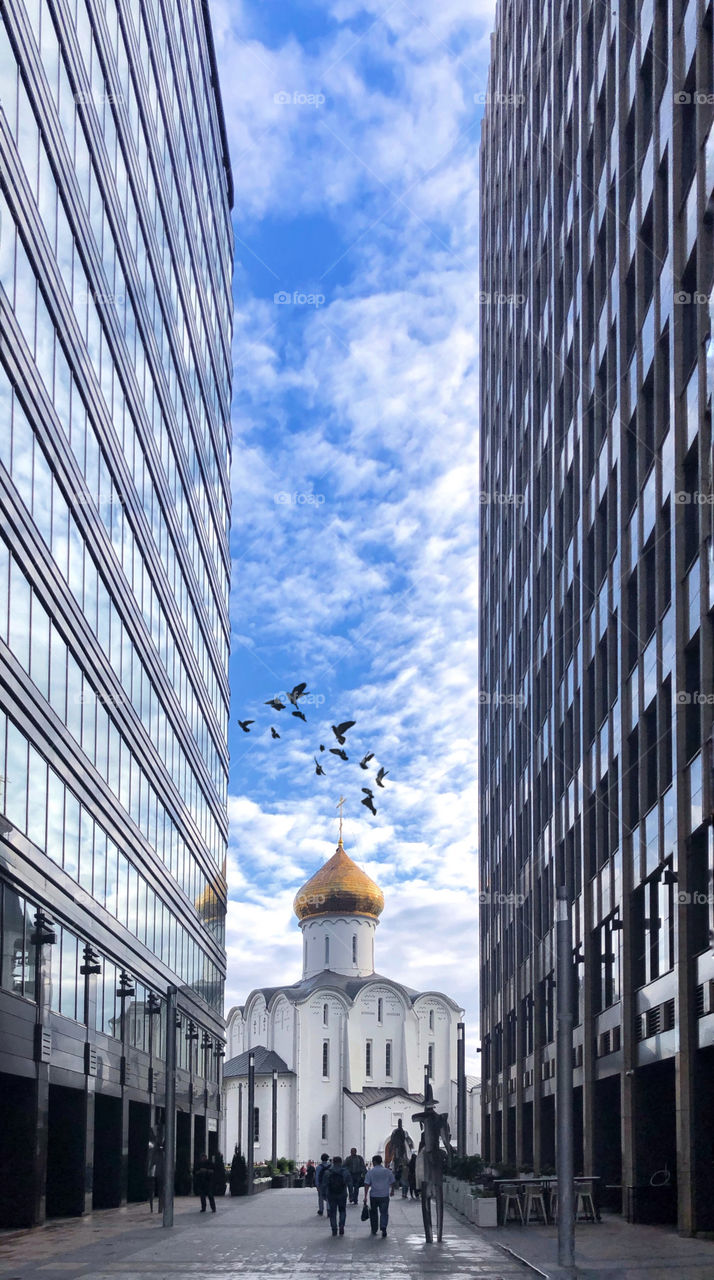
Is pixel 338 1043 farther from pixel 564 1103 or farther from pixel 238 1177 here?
pixel 564 1103

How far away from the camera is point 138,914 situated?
143ft

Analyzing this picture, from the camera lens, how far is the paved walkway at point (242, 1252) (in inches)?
804

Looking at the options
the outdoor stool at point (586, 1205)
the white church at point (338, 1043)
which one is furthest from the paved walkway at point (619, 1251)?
the white church at point (338, 1043)

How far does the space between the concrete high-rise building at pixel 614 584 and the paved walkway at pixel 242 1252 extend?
4.34m

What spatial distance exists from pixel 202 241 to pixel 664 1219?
42.6 metres

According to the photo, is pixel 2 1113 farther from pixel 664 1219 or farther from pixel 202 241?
pixel 202 241

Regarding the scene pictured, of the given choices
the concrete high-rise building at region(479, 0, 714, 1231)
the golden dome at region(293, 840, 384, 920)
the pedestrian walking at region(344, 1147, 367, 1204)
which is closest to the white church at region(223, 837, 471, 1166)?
the golden dome at region(293, 840, 384, 920)

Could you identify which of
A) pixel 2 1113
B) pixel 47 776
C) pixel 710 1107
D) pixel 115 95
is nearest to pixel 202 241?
pixel 115 95

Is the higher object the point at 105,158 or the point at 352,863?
the point at 105,158

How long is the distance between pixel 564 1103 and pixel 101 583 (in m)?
21.6

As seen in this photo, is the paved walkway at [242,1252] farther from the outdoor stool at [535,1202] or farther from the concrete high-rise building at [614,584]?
the concrete high-rise building at [614,584]

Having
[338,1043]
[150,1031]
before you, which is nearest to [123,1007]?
[150,1031]

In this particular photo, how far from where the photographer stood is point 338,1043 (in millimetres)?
116375

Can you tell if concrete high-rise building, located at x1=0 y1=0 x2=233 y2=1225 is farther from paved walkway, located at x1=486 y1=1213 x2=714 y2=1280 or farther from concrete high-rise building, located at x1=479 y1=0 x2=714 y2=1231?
concrete high-rise building, located at x1=479 y1=0 x2=714 y2=1231
